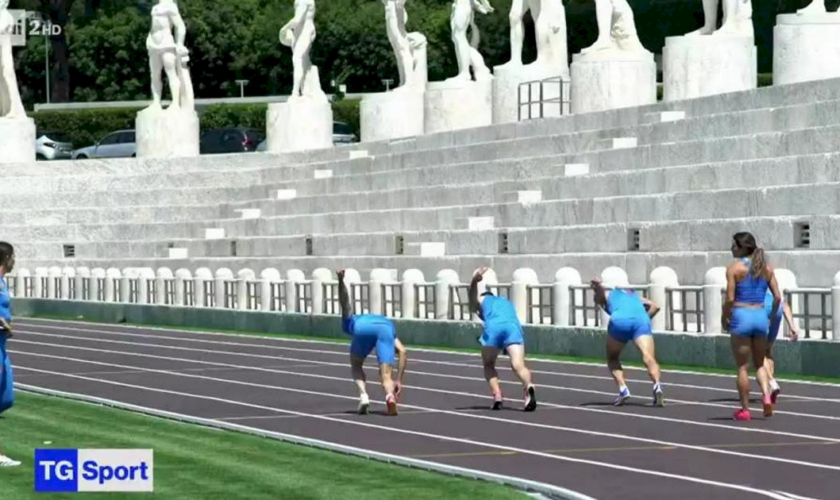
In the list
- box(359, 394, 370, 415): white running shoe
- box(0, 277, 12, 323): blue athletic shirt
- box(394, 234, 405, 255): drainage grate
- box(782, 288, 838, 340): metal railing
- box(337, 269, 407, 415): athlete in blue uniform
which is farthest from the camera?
box(394, 234, 405, 255): drainage grate

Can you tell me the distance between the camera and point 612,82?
41562 millimetres

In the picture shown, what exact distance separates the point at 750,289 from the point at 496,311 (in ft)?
8.95

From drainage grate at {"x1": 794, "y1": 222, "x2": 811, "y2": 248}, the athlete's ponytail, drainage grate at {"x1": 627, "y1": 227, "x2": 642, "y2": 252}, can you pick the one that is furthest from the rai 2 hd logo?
the athlete's ponytail

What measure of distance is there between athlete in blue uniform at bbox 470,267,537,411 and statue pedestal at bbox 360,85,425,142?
29710 millimetres

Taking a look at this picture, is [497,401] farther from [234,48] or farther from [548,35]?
[234,48]

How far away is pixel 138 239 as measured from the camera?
51.3 m

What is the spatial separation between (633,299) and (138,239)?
97.8 ft

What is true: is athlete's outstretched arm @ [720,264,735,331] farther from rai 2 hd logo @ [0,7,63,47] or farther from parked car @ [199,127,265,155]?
rai 2 hd logo @ [0,7,63,47]

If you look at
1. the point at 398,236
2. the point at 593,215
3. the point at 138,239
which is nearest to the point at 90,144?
the point at 138,239

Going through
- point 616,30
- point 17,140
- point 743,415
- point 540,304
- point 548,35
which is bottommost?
point 743,415

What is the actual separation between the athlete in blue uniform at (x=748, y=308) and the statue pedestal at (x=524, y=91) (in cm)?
2473

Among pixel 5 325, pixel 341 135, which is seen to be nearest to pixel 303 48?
pixel 341 135

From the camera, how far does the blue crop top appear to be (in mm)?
20359

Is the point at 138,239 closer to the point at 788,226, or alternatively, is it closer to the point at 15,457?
the point at 788,226
